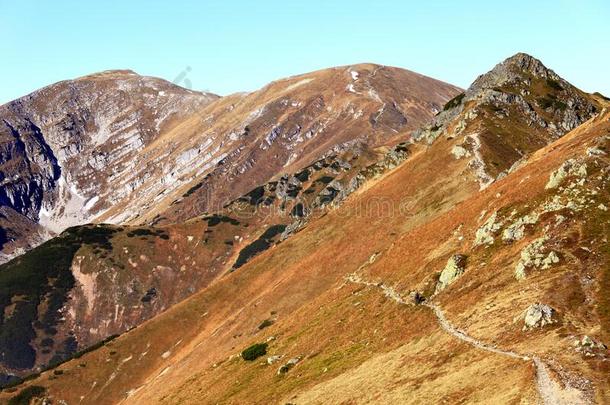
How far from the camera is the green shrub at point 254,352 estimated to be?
282ft

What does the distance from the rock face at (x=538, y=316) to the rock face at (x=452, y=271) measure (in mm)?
18704

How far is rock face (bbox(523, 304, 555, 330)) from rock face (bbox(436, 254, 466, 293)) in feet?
61.4

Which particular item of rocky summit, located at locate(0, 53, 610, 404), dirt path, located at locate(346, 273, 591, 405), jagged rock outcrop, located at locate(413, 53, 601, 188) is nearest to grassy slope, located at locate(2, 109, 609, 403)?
rocky summit, located at locate(0, 53, 610, 404)

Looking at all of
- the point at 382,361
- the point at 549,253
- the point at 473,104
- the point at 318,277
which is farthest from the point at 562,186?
the point at 473,104

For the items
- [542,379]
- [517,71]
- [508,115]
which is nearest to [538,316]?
[542,379]

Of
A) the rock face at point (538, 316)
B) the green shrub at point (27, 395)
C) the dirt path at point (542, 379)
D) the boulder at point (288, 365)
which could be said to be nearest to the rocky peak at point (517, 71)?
the boulder at point (288, 365)

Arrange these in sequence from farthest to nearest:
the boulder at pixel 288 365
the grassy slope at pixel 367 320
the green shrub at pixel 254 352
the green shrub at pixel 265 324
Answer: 1. the green shrub at pixel 265 324
2. the green shrub at pixel 254 352
3. the boulder at pixel 288 365
4. the grassy slope at pixel 367 320

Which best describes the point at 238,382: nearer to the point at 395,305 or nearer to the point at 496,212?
the point at 395,305

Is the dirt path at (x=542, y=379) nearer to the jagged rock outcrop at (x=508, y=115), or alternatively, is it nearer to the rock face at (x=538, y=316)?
the rock face at (x=538, y=316)

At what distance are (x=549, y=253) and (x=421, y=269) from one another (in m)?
23.6

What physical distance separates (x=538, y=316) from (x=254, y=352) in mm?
51868

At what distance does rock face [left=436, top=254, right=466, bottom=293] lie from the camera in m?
64.4

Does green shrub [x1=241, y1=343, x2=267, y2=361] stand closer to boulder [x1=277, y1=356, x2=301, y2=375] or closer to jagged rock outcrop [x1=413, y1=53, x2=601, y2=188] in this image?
boulder [x1=277, y1=356, x2=301, y2=375]

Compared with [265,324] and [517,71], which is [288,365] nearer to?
[265,324]
